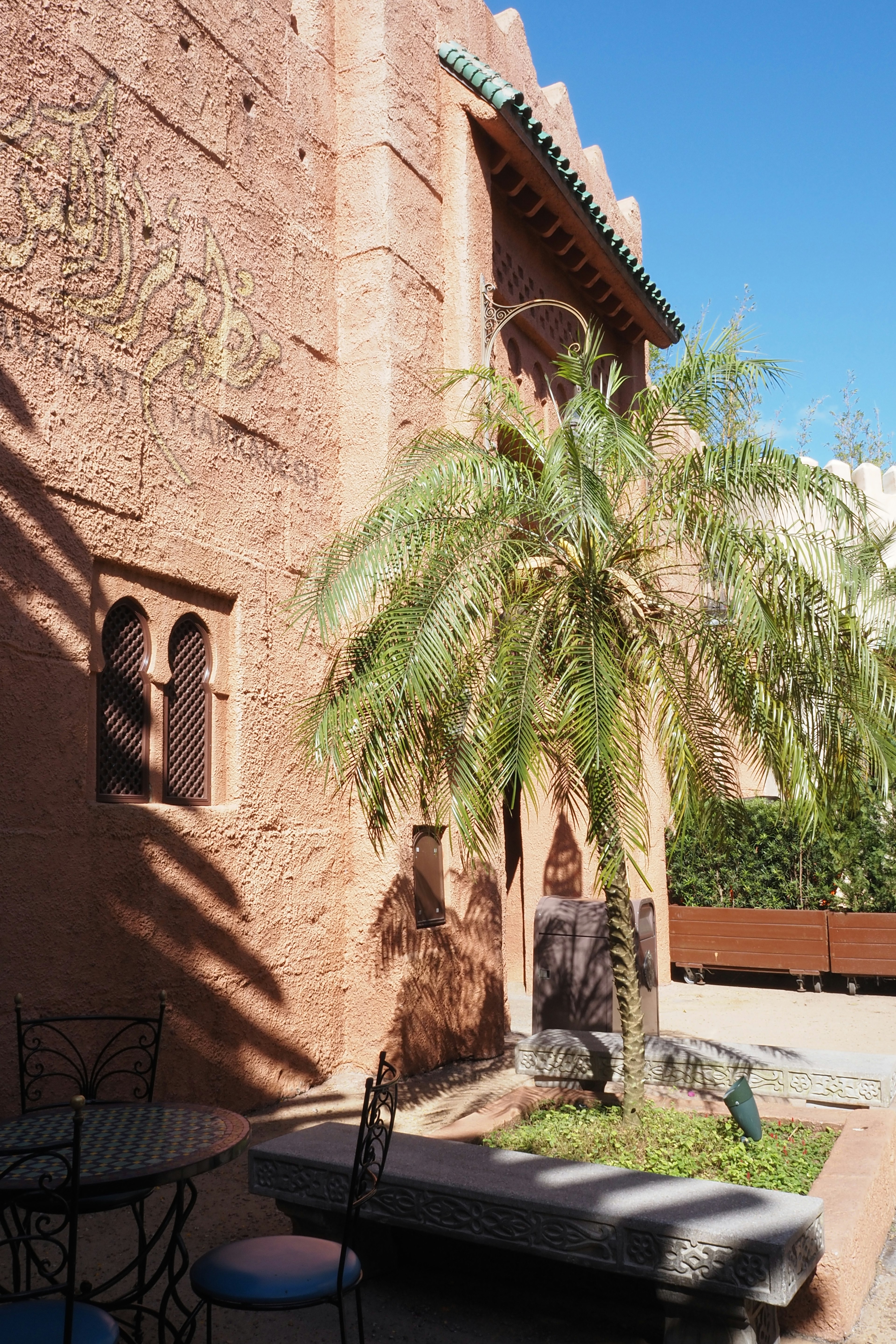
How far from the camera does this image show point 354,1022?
7.80 metres

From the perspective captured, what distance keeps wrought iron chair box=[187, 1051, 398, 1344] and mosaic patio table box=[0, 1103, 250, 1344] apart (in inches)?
8.5

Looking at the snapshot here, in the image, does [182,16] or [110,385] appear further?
[182,16]

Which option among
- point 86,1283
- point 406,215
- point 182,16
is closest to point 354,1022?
point 86,1283

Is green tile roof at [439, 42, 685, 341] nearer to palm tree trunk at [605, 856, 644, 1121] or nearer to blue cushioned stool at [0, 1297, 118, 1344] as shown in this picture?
palm tree trunk at [605, 856, 644, 1121]

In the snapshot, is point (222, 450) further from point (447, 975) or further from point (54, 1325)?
point (54, 1325)

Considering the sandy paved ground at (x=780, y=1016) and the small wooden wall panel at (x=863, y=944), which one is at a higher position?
the small wooden wall panel at (x=863, y=944)

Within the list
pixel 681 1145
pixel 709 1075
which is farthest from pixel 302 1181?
pixel 709 1075

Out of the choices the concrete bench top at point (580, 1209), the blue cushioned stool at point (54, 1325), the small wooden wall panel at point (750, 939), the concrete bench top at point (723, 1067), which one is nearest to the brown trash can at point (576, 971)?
the concrete bench top at point (723, 1067)

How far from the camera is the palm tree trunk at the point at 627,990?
17.9ft

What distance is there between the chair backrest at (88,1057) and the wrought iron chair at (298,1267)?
1.31 meters

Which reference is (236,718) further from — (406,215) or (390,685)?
(406,215)

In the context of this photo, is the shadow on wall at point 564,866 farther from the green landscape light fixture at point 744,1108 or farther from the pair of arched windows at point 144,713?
the green landscape light fixture at point 744,1108

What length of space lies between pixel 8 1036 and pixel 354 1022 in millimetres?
3066

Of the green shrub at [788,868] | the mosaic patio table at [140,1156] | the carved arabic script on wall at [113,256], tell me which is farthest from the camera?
the green shrub at [788,868]
